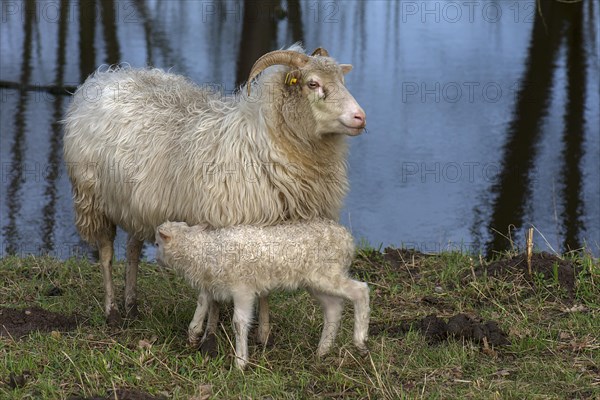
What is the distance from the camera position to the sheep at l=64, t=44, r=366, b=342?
547 cm

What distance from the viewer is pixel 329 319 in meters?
5.59

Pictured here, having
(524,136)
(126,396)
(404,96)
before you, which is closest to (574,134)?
(524,136)

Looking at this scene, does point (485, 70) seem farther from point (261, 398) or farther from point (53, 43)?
point (261, 398)

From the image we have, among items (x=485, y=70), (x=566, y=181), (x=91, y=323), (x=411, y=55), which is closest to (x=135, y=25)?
(x=411, y=55)

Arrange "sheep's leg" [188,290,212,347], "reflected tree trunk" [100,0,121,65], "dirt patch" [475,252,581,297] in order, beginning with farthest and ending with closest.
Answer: "reflected tree trunk" [100,0,121,65] < "dirt patch" [475,252,581,297] < "sheep's leg" [188,290,212,347]

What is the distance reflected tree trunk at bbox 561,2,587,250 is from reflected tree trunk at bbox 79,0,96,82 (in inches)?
211

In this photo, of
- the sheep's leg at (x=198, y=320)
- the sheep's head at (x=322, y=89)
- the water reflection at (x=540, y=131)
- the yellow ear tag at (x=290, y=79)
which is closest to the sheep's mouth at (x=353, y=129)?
the sheep's head at (x=322, y=89)

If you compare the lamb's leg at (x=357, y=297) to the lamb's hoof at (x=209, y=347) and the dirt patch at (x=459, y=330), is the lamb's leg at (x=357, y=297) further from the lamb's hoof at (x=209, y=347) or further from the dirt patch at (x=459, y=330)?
the lamb's hoof at (x=209, y=347)

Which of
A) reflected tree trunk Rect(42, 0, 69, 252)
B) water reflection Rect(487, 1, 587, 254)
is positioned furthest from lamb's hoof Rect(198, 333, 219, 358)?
reflected tree trunk Rect(42, 0, 69, 252)

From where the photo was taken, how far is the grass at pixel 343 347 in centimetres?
506

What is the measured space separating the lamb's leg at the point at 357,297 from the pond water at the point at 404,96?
254 cm

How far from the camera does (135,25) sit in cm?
1424

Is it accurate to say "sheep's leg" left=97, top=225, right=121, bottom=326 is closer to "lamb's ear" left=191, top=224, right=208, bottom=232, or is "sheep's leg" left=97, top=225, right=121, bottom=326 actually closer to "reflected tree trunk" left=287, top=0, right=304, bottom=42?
"lamb's ear" left=191, top=224, right=208, bottom=232

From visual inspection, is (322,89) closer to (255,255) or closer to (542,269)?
(255,255)
